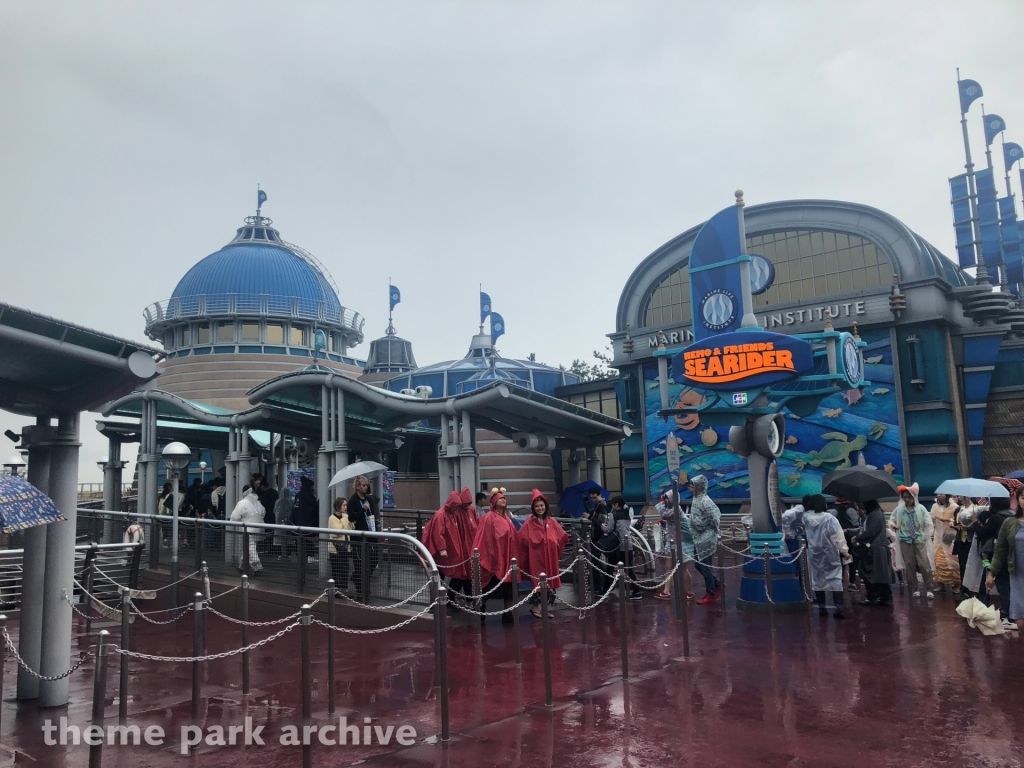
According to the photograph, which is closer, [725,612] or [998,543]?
[998,543]

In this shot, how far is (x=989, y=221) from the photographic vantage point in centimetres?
2891

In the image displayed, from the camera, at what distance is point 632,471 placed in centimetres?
3034

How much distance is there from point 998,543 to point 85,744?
33.0 ft

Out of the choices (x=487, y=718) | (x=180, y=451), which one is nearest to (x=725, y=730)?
(x=487, y=718)

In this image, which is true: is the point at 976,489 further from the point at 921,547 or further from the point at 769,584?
the point at 769,584

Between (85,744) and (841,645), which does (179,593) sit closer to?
(85,744)

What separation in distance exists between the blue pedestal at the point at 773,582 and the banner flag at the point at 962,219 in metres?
21.6

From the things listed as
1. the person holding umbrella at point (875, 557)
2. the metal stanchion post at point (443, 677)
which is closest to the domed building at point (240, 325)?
the person holding umbrella at point (875, 557)

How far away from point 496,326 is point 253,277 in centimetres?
1205

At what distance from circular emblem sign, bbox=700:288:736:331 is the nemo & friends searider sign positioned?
2.19 feet

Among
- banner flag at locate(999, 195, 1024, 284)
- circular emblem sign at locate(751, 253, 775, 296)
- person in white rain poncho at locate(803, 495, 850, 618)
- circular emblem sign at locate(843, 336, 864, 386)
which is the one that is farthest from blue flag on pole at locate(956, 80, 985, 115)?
person in white rain poncho at locate(803, 495, 850, 618)

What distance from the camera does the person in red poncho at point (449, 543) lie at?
11.3 metres

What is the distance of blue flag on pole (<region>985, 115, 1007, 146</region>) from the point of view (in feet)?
104

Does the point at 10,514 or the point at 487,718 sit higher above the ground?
the point at 10,514
